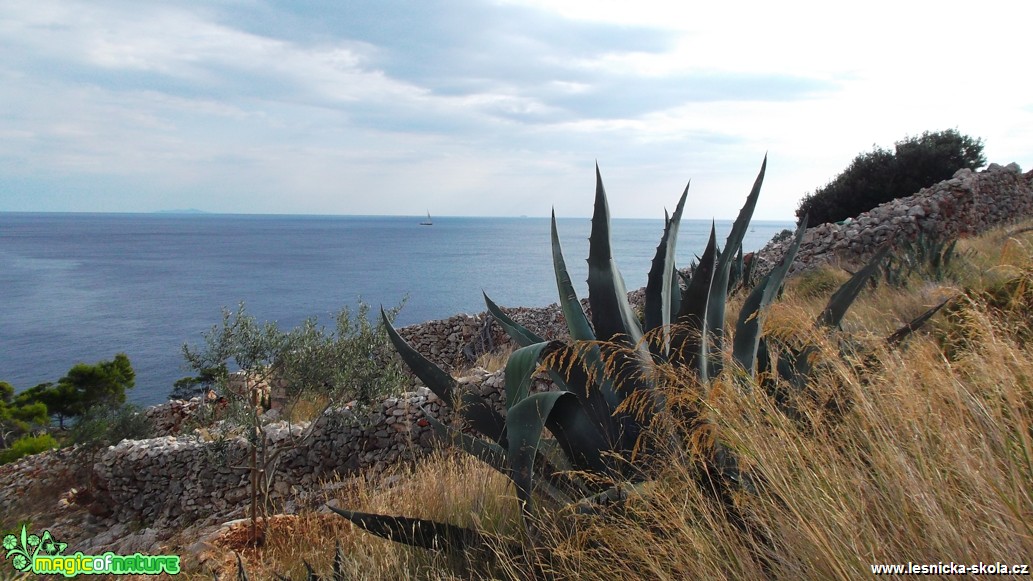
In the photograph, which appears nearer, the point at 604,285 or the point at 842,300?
the point at 604,285

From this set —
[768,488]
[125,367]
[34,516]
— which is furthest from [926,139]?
[125,367]

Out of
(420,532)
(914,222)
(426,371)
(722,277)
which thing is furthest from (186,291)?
(722,277)

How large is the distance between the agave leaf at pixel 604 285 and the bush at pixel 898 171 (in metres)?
18.5

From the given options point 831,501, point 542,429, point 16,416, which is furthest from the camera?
point 16,416

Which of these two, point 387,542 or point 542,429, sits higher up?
point 542,429

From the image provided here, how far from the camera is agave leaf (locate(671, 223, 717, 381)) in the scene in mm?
2566

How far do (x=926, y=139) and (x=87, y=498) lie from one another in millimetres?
24380

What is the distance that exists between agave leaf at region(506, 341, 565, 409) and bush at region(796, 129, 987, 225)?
19.1m

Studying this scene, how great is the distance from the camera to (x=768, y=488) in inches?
80.4

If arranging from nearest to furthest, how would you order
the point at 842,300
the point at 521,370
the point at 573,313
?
the point at 521,370, the point at 573,313, the point at 842,300

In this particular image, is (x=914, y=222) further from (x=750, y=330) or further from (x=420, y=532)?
(x=420, y=532)

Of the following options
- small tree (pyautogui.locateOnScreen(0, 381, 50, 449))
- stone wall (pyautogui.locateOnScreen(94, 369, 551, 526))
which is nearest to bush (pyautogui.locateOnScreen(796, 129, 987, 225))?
stone wall (pyautogui.locateOnScreen(94, 369, 551, 526))

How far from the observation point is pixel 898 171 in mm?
20219

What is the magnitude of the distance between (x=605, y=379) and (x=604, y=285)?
429 mm
